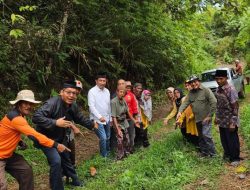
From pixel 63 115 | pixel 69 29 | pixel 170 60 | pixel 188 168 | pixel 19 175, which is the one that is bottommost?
pixel 188 168

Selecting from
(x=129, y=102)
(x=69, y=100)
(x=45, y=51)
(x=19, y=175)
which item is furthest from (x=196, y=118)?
(x=45, y=51)

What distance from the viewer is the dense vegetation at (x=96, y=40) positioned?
39.7ft

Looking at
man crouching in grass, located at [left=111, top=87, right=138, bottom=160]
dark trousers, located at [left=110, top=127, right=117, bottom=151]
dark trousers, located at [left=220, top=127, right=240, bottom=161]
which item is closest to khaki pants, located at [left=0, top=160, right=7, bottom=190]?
man crouching in grass, located at [left=111, top=87, right=138, bottom=160]

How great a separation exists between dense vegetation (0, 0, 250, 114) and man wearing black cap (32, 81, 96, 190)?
10.7 feet

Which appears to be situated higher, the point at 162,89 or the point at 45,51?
the point at 45,51

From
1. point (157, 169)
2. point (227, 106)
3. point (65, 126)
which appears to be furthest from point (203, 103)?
point (65, 126)

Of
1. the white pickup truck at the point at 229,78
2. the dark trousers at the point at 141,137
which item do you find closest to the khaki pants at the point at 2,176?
the dark trousers at the point at 141,137

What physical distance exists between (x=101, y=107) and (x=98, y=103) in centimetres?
12

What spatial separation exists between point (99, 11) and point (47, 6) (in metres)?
2.35

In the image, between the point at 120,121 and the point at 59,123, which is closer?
the point at 59,123

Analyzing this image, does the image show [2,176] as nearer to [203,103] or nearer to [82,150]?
[203,103]

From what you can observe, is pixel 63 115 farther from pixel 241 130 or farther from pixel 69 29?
pixel 69 29

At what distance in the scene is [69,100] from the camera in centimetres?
664

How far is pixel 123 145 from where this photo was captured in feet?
29.3
